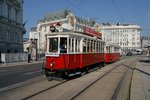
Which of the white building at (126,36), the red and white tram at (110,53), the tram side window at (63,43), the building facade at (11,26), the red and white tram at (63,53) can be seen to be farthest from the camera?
the white building at (126,36)

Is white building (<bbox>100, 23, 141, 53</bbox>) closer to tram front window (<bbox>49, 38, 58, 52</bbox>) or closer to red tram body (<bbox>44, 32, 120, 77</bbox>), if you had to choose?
red tram body (<bbox>44, 32, 120, 77</bbox>)

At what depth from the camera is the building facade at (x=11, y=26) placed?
49.9 meters

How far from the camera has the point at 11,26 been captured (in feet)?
178

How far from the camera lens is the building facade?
49862mm

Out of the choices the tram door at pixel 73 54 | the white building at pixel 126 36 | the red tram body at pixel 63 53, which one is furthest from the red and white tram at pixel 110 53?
the white building at pixel 126 36

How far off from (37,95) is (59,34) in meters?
5.58

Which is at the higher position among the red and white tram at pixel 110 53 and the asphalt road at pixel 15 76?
the red and white tram at pixel 110 53

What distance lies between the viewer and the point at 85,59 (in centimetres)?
1923

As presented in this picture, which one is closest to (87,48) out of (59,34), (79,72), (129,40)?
(79,72)

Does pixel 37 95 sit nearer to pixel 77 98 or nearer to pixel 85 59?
pixel 77 98

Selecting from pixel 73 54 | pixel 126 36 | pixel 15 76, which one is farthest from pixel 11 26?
pixel 126 36

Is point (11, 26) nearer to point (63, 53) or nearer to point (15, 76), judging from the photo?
point (15, 76)

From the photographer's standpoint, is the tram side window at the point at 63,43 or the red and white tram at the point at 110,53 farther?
the red and white tram at the point at 110,53

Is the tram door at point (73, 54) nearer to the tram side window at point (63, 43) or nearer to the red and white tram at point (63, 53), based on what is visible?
the red and white tram at point (63, 53)
